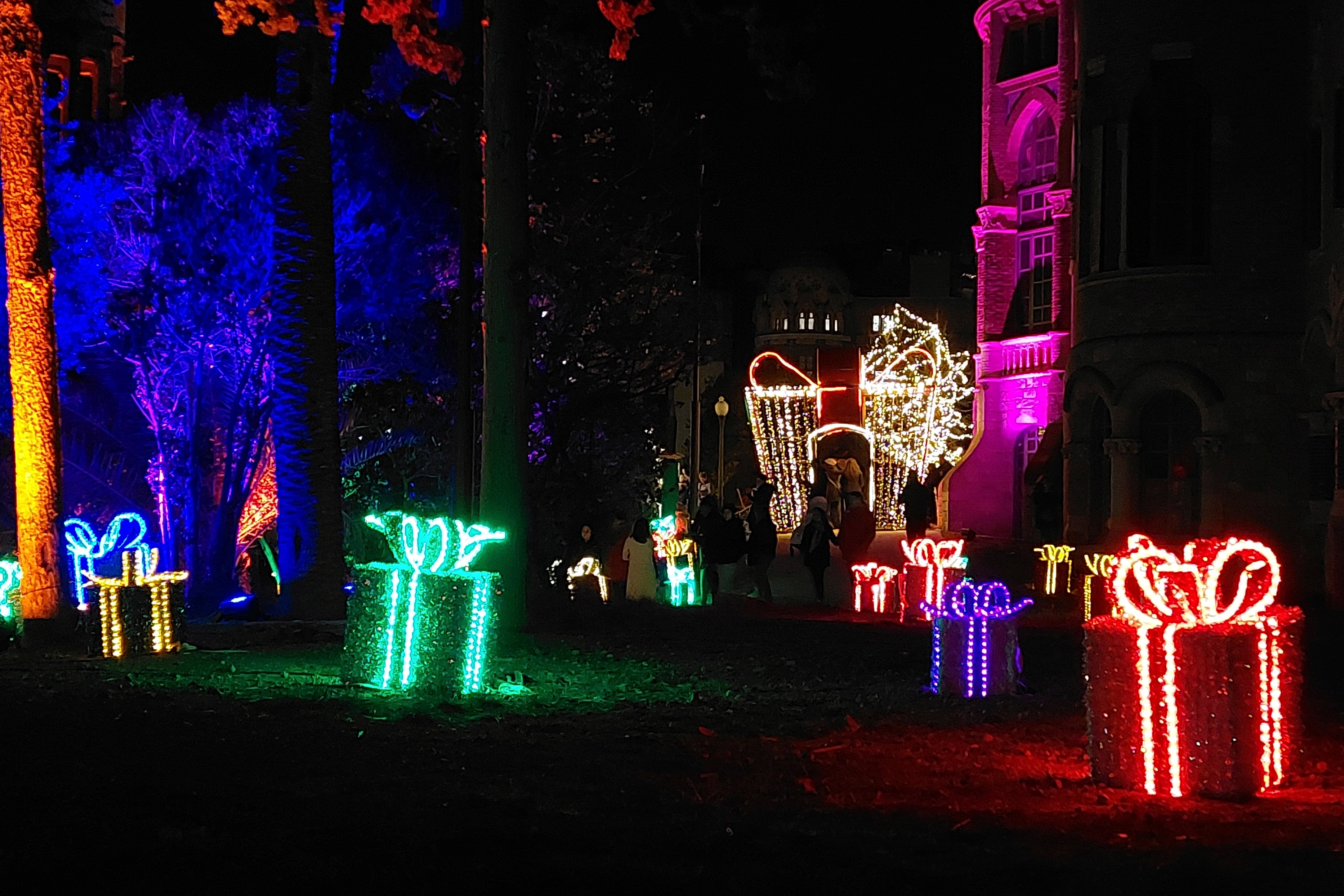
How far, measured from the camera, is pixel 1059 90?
32.8 meters

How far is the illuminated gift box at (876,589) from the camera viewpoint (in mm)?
20969

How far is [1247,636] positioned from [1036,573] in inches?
703

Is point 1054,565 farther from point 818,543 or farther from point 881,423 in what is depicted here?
point 881,423

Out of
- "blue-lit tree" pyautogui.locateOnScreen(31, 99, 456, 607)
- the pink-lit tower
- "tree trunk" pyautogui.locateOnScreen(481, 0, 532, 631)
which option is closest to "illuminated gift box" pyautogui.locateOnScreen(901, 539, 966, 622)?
"tree trunk" pyautogui.locateOnScreen(481, 0, 532, 631)

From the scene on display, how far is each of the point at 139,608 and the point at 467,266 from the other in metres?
6.07

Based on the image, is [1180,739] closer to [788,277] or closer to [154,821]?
[154,821]

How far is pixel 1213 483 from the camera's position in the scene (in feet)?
84.4

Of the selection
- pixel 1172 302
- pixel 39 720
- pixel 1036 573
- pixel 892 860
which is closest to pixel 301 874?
pixel 892 860

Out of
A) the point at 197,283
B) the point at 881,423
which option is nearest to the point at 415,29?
the point at 197,283

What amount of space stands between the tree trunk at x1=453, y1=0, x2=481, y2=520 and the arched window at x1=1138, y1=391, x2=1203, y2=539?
12504 millimetres

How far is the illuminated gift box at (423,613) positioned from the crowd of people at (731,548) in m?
11.3

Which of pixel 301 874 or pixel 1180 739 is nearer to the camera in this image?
pixel 301 874

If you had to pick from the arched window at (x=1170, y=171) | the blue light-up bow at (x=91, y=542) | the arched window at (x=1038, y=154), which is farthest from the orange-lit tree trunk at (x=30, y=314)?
the arched window at (x=1038, y=154)

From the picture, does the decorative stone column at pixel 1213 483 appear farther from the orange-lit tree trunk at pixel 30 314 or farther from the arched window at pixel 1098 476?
the orange-lit tree trunk at pixel 30 314
